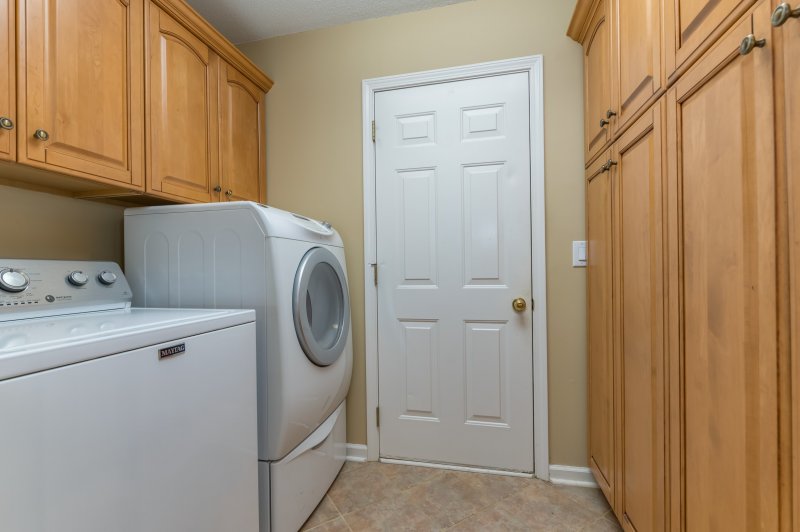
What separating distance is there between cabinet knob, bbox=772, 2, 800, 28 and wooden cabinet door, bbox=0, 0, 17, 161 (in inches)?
67.1

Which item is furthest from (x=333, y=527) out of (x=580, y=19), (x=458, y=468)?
(x=580, y=19)

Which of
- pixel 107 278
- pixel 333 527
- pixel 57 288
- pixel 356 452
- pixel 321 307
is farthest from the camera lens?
pixel 356 452

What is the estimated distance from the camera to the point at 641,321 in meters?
1.11

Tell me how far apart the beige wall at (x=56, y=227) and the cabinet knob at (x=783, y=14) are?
210cm

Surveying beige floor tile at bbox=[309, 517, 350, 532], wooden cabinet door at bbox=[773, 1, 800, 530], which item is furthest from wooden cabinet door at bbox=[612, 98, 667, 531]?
beige floor tile at bbox=[309, 517, 350, 532]

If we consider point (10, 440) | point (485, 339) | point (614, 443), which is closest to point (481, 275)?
point (485, 339)

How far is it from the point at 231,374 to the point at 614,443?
1408 millimetres

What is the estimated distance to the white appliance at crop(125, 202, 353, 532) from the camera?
1266mm

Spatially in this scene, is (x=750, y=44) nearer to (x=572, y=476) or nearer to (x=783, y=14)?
(x=783, y=14)

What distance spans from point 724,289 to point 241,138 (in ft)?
6.71

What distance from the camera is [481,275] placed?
72.2 inches

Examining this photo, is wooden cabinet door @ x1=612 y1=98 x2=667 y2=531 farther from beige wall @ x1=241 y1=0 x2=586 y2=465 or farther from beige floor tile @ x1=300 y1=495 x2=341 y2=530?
beige floor tile @ x1=300 y1=495 x2=341 y2=530

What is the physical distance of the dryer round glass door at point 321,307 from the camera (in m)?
1.36

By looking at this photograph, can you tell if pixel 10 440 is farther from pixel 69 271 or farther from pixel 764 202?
pixel 764 202
